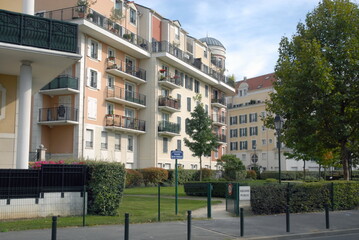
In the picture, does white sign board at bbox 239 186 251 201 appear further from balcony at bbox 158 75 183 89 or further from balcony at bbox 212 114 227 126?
balcony at bbox 212 114 227 126

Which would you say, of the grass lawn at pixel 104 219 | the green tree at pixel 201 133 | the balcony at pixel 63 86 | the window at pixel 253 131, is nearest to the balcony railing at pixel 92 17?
the balcony at pixel 63 86

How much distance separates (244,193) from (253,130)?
69.2 m

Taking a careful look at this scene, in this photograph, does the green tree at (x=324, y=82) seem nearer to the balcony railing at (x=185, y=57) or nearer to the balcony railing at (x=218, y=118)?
the balcony railing at (x=185, y=57)

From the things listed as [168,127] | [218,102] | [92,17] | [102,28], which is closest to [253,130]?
[218,102]

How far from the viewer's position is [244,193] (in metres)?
17.0

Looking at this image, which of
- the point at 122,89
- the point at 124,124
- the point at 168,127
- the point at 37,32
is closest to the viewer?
the point at 37,32

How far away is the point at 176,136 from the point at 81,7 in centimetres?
1980

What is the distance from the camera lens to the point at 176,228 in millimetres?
13266

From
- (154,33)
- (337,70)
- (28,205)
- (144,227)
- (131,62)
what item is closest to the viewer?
(144,227)

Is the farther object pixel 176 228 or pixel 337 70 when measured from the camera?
pixel 337 70

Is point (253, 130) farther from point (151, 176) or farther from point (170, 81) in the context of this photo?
point (151, 176)

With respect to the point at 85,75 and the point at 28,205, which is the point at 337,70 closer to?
the point at 28,205

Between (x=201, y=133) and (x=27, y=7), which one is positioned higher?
(x=27, y=7)

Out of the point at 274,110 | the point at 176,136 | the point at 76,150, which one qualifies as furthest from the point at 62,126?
the point at 274,110
